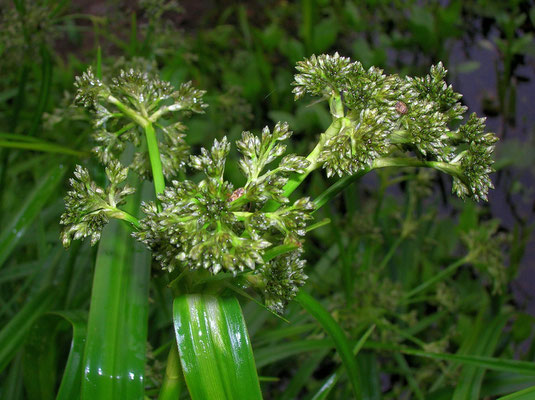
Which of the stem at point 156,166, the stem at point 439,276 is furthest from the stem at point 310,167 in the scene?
the stem at point 439,276

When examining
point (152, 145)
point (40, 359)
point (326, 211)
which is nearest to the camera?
point (152, 145)

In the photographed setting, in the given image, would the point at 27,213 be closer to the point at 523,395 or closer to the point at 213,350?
the point at 213,350

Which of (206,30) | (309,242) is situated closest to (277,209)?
(309,242)

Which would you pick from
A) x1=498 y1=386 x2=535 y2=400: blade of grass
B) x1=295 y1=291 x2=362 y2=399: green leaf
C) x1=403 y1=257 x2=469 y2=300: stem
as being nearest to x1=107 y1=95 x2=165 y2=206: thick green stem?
x1=295 y1=291 x2=362 y2=399: green leaf

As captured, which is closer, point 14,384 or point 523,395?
point 523,395

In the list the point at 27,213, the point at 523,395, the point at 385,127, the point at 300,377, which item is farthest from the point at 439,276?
the point at 27,213

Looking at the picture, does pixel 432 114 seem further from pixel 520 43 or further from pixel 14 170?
pixel 520 43

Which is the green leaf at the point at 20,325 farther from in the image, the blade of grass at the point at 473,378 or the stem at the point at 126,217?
the blade of grass at the point at 473,378
